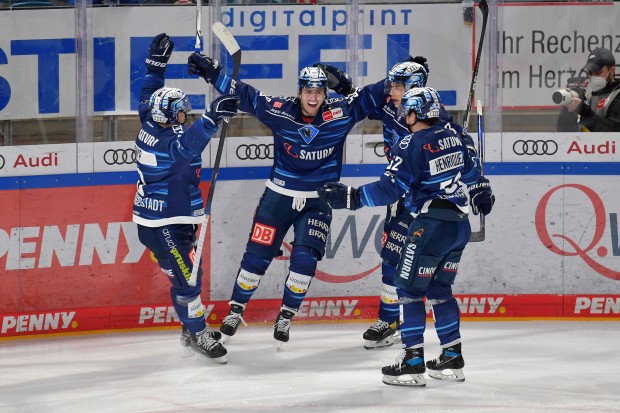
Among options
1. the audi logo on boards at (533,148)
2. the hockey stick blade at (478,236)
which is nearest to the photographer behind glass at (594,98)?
the audi logo on boards at (533,148)

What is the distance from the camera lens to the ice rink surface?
581 centimetres

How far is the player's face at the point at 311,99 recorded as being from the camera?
6.96 metres

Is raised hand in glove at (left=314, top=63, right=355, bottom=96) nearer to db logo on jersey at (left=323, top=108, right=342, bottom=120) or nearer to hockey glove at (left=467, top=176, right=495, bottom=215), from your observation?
db logo on jersey at (left=323, top=108, right=342, bottom=120)

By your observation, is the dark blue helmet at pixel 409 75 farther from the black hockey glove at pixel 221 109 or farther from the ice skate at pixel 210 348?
the ice skate at pixel 210 348

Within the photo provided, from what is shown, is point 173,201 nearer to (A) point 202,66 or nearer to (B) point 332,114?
(A) point 202,66

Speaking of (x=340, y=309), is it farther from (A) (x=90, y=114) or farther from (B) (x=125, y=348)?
(A) (x=90, y=114)

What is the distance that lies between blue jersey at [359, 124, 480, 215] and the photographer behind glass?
200 centimetres

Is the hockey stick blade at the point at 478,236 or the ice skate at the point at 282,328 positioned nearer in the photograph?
the ice skate at the point at 282,328

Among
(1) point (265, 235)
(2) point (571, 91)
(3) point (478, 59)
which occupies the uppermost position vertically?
(3) point (478, 59)

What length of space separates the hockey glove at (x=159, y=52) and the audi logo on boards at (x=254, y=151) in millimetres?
869

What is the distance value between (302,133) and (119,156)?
1.29m

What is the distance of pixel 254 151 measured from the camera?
775 cm

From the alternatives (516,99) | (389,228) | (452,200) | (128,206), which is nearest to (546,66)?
(516,99)

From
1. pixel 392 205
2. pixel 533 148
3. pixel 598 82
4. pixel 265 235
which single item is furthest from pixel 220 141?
pixel 598 82
